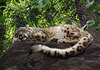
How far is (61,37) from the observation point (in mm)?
4340

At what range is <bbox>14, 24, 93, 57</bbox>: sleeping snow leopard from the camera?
9.30ft

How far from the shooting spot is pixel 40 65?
101 inches

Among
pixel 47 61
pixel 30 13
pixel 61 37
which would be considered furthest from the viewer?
pixel 30 13

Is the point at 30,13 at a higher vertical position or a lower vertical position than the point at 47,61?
higher

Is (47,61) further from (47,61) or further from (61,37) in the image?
(61,37)

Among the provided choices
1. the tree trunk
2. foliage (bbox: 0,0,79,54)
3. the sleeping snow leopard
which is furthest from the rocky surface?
foliage (bbox: 0,0,79,54)

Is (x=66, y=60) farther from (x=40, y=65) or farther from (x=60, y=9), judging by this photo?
(x=60, y=9)

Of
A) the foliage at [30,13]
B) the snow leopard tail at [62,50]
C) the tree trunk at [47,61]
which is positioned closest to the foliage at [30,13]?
the foliage at [30,13]

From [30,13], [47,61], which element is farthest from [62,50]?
[30,13]

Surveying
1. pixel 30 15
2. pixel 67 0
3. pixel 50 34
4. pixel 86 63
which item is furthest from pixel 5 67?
pixel 67 0

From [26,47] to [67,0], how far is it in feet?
14.9

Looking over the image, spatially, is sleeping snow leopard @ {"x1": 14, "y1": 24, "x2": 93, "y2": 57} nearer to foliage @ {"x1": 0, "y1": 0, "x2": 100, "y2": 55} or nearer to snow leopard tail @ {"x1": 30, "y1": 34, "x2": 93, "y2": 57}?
snow leopard tail @ {"x1": 30, "y1": 34, "x2": 93, "y2": 57}

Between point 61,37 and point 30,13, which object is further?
point 30,13

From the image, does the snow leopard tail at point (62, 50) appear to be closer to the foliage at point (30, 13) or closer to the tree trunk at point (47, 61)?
the tree trunk at point (47, 61)
